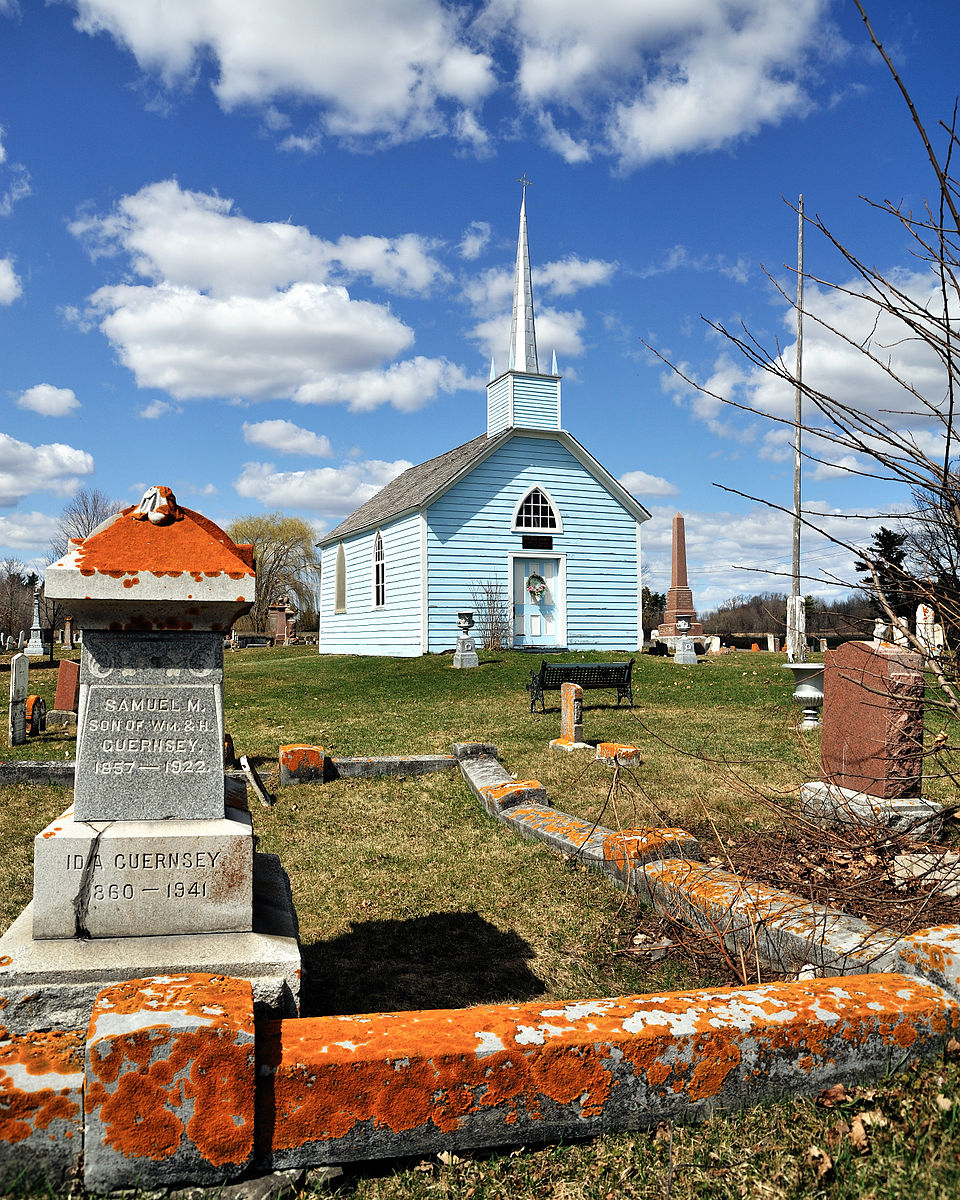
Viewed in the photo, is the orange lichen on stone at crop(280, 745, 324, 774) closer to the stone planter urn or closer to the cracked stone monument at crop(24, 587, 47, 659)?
the stone planter urn

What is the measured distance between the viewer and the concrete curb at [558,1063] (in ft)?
8.25

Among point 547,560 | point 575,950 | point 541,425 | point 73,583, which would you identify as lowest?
point 575,950

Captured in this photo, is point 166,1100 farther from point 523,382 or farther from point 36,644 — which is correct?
point 36,644

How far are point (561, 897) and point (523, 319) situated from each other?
68.9ft

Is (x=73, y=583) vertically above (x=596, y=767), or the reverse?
(x=73, y=583)

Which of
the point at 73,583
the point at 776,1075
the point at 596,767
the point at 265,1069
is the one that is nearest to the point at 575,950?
the point at 776,1075

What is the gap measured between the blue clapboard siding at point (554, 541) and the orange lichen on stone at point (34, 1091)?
19.5 m

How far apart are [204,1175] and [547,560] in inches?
858

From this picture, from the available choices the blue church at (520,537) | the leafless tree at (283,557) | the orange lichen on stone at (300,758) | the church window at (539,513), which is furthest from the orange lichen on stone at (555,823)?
the leafless tree at (283,557)

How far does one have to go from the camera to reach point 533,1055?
2.63 m

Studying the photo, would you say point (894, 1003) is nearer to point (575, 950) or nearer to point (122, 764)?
point (575, 950)

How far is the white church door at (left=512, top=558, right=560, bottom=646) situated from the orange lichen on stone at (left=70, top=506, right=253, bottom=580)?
1993 cm

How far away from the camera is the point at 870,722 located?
6.64 meters

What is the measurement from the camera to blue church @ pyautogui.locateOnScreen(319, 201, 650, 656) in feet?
73.7
